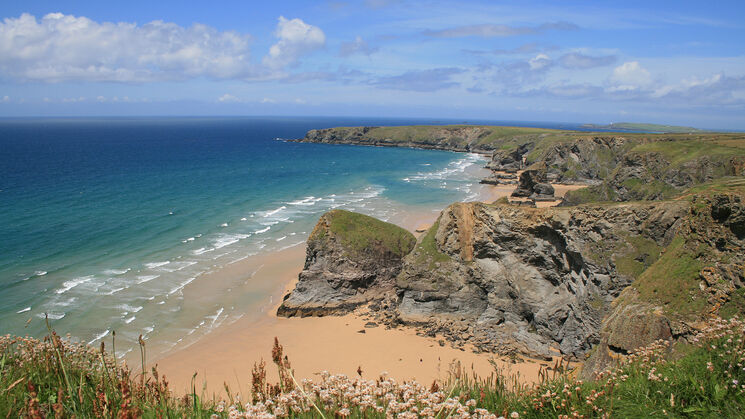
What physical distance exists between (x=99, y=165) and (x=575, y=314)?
8907 centimetres

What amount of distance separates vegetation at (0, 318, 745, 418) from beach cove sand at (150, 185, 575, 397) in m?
11.6

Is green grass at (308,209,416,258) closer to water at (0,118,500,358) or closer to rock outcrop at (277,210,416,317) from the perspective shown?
rock outcrop at (277,210,416,317)

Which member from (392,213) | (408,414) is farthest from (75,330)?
(392,213)

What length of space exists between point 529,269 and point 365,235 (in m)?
11.0

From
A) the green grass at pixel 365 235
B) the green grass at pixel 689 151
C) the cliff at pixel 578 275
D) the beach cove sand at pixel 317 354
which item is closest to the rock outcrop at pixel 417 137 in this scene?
the green grass at pixel 689 151

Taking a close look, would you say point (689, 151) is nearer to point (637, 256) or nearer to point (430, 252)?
point (637, 256)

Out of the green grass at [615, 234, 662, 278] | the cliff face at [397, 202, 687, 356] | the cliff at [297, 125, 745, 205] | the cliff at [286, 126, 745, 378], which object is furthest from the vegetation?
the cliff at [297, 125, 745, 205]

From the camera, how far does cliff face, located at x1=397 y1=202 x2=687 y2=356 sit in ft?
59.2

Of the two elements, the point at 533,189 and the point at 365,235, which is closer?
the point at 365,235

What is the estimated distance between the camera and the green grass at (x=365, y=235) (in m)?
27.6

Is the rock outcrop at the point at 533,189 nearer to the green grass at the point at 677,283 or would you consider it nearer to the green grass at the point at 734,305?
the green grass at the point at 677,283

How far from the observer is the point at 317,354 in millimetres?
20766

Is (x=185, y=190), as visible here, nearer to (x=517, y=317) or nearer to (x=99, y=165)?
(x=99, y=165)

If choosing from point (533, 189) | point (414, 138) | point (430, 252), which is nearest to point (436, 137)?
point (414, 138)
